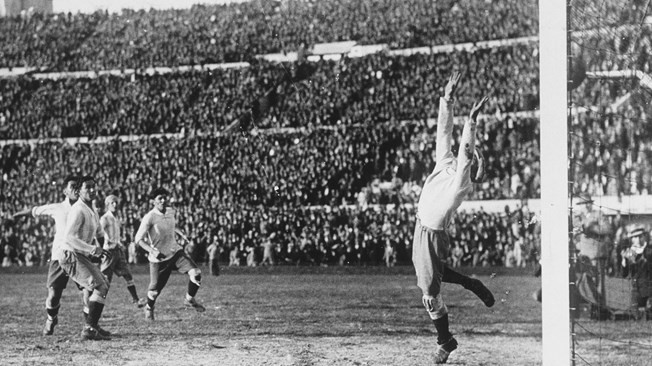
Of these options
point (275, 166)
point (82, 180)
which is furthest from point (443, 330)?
point (82, 180)

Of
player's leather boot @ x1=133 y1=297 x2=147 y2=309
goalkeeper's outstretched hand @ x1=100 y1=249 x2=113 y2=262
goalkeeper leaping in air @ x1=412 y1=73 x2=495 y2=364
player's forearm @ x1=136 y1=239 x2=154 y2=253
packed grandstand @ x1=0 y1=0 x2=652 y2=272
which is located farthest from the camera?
player's forearm @ x1=136 y1=239 x2=154 y2=253

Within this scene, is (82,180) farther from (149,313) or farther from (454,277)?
(454,277)

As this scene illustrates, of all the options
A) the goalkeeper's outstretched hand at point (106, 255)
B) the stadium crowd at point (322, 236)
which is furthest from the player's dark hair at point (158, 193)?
the goalkeeper's outstretched hand at point (106, 255)

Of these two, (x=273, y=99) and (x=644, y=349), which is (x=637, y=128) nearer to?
(x=644, y=349)

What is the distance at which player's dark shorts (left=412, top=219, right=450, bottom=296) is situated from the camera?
432 centimetres

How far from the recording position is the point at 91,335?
4.56 meters

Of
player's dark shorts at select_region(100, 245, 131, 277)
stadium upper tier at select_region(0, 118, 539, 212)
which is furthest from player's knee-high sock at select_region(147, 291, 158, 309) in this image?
stadium upper tier at select_region(0, 118, 539, 212)

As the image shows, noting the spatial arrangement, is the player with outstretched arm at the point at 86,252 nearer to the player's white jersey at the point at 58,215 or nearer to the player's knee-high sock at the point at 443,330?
the player's white jersey at the point at 58,215

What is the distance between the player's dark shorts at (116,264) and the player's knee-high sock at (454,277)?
1.83 m

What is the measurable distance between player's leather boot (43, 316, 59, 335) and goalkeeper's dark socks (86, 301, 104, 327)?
0.74 ft

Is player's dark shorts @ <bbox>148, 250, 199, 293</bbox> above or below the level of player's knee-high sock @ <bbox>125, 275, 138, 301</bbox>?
above

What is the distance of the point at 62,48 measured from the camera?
4.73 metres

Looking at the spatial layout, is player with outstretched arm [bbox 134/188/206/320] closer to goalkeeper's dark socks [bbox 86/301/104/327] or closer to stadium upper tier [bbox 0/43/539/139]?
goalkeeper's dark socks [bbox 86/301/104/327]

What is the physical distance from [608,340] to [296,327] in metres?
1.66
